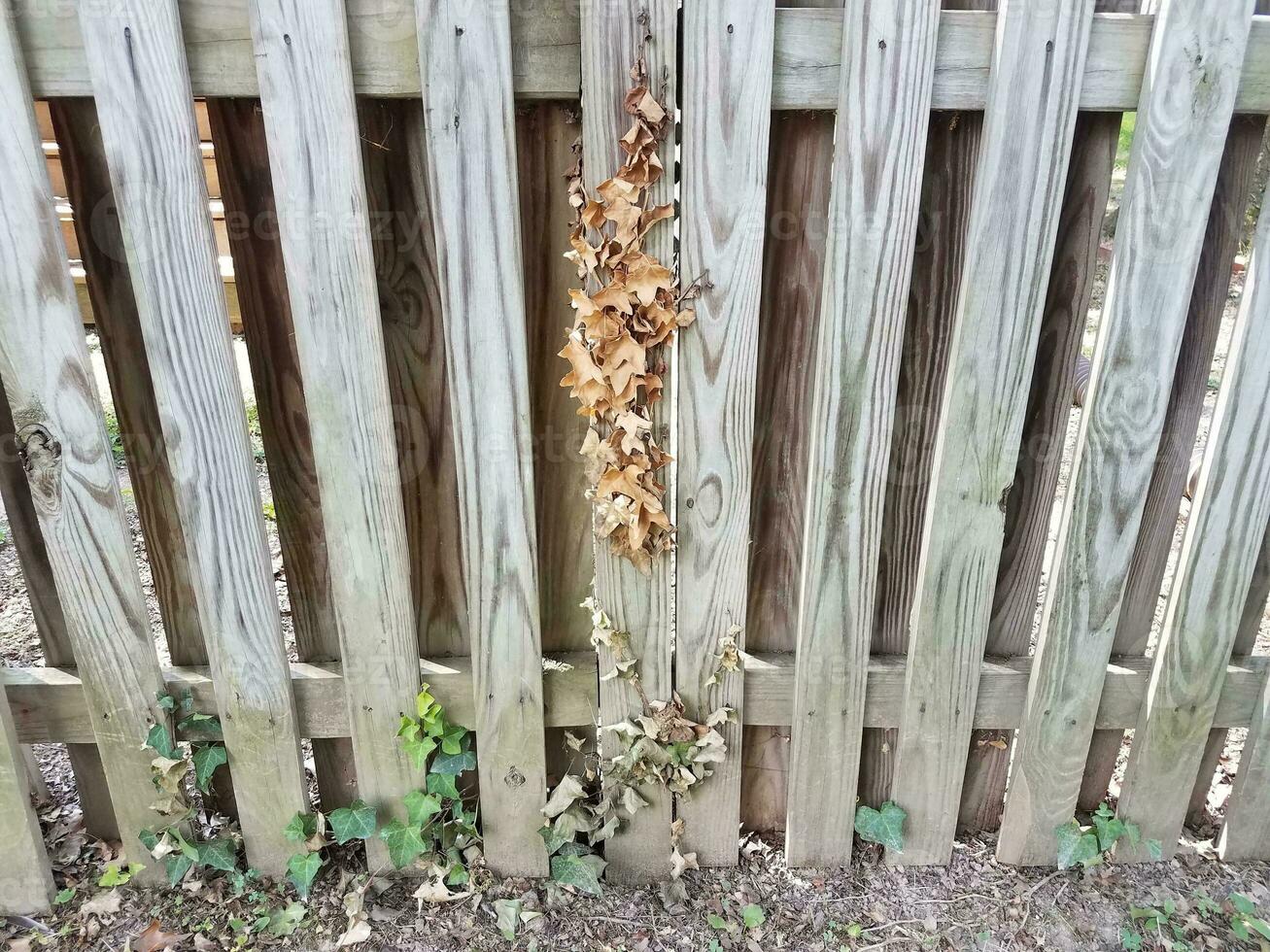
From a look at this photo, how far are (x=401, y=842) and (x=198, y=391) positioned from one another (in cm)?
110

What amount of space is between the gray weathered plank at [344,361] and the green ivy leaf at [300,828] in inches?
5.3

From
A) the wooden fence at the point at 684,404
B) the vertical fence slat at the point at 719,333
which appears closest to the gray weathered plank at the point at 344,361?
the wooden fence at the point at 684,404

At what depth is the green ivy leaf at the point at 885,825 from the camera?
2104 mm

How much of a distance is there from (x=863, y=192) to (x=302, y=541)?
4.51 ft

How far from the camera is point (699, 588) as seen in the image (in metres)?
1.88

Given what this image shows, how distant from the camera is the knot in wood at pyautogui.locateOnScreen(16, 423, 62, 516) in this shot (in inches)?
67.6

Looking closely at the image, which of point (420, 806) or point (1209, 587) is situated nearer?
point (1209, 587)

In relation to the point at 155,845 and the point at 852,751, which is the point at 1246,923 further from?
the point at 155,845

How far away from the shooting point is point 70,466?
174 centimetres

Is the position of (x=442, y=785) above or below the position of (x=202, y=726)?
below

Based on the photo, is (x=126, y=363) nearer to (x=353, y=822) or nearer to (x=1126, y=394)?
(x=353, y=822)

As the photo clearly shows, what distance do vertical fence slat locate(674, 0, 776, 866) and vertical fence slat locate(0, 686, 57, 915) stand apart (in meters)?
1.47

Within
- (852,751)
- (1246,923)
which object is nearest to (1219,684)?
(1246,923)

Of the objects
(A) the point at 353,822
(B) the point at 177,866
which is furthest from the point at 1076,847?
(B) the point at 177,866
